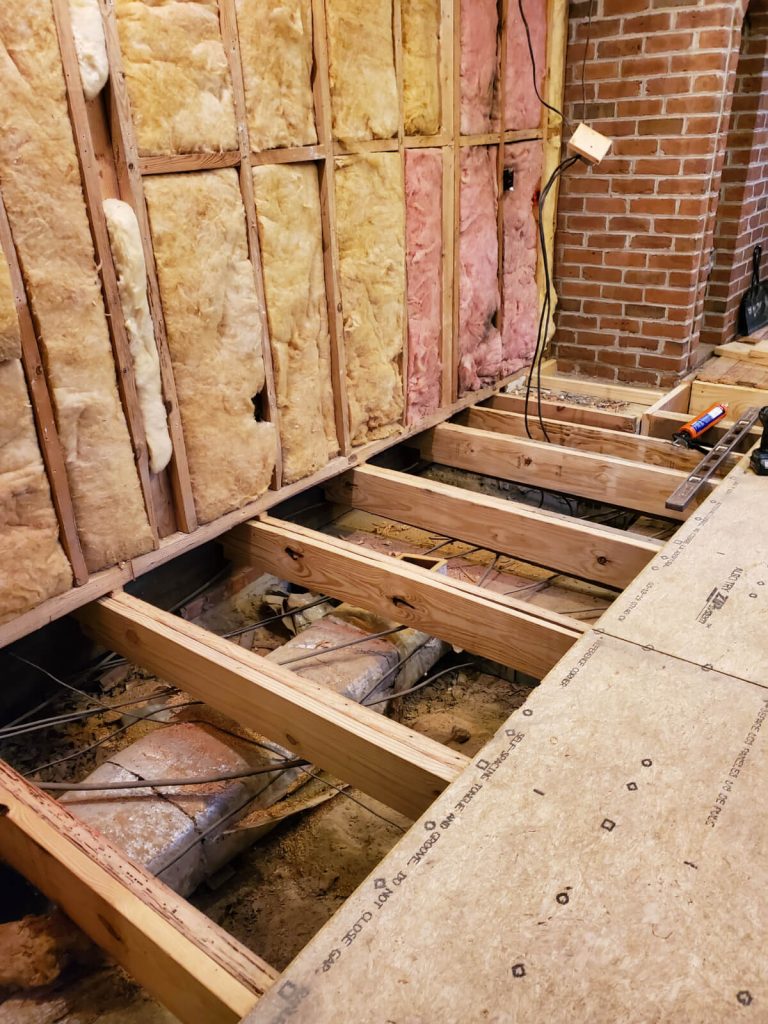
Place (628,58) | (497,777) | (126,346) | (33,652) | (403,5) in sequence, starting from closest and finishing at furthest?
(497,777) → (126,346) → (33,652) → (403,5) → (628,58)

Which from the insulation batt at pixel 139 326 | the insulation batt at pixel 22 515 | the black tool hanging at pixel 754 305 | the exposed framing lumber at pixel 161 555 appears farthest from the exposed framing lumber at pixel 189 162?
the black tool hanging at pixel 754 305

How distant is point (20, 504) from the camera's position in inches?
73.8

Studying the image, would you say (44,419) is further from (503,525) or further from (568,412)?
(568,412)

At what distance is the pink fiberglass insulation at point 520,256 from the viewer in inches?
133

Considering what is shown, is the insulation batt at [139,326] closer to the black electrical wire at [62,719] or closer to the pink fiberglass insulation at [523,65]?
the black electrical wire at [62,719]

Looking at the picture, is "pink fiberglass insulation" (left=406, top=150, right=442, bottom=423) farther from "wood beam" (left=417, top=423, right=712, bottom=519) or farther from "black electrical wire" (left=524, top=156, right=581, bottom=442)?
"black electrical wire" (left=524, top=156, right=581, bottom=442)

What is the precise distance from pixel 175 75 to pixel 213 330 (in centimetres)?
64

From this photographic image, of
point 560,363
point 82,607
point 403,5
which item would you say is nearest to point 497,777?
point 82,607

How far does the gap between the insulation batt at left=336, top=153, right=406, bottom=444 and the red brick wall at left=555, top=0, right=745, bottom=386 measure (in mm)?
1275

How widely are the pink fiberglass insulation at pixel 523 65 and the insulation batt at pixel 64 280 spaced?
2049 mm

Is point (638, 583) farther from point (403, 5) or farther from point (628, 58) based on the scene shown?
point (628, 58)

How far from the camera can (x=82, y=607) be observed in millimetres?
2180

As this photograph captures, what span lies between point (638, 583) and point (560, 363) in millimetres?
2357

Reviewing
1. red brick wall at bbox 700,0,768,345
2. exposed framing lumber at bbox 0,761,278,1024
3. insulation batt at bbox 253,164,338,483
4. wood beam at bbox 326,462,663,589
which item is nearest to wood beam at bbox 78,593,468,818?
exposed framing lumber at bbox 0,761,278,1024
